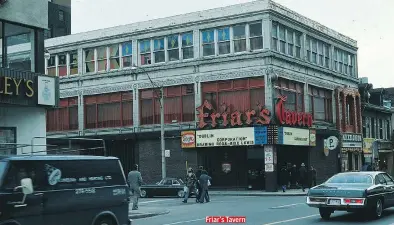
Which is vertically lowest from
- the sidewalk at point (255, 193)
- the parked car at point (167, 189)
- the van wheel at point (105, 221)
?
the sidewalk at point (255, 193)

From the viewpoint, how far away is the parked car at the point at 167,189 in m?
33.7

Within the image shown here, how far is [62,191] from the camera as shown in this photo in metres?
12.6

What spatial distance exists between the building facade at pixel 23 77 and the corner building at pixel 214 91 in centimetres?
1800

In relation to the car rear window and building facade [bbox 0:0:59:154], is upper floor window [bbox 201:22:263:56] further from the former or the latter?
the car rear window

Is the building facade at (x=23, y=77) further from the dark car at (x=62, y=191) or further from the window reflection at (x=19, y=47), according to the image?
the dark car at (x=62, y=191)

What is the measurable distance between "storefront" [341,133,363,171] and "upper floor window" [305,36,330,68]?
6453 mm

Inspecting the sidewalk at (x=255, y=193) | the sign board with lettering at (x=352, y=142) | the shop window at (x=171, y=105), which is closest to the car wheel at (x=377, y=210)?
the sidewalk at (x=255, y=193)

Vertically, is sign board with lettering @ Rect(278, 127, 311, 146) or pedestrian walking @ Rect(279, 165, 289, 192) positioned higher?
sign board with lettering @ Rect(278, 127, 311, 146)

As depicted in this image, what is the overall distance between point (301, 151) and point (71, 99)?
18562 millimetres

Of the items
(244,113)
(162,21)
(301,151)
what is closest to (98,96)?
(162,21)

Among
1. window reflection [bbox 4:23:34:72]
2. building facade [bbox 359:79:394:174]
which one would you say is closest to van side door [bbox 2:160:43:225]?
window reflection [bbox 4:23:34:72]

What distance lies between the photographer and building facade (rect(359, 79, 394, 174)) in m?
54.0

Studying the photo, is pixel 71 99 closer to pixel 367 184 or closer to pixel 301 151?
pixel 301 151
